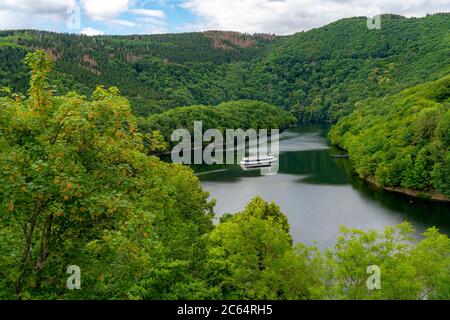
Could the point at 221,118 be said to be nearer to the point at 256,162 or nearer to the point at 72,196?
the point at 256,162

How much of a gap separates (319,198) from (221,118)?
76659 millimetres

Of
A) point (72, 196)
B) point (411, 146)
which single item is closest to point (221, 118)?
point (411, 146)

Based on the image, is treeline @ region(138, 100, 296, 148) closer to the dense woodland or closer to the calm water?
the calm water

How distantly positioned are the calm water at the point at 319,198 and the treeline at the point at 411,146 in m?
3.15

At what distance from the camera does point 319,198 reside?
62.0 m

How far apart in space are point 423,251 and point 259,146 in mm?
87550

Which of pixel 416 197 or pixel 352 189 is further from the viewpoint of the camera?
pixel 352 189

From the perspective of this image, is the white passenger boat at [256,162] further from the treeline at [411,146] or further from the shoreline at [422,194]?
the shoreline at [422,194]

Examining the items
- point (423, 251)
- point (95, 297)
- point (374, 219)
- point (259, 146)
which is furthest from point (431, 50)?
point (95, 297)

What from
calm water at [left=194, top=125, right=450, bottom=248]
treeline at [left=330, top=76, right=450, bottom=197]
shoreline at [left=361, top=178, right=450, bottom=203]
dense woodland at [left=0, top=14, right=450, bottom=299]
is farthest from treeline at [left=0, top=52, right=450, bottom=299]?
treeline at [left=330, top=76, right=450, bottom=197]

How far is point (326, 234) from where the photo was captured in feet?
153

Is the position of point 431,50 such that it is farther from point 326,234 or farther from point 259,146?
point 326,234

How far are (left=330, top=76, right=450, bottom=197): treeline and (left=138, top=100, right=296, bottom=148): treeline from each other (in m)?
40.6

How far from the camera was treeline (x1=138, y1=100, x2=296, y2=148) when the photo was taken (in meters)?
110
